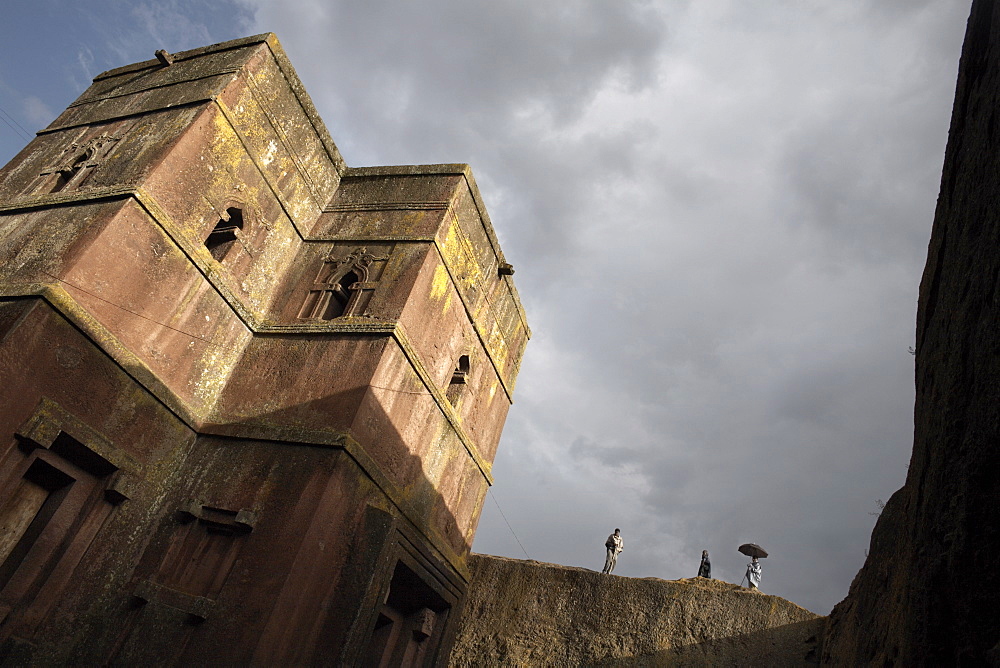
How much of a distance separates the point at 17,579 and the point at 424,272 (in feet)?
19.4

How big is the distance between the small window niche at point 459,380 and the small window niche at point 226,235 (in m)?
4.00

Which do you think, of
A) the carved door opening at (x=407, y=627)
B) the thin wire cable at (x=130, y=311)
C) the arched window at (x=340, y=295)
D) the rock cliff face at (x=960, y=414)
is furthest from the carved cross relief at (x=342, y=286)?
the rock cliff face at (x=960, y=414)

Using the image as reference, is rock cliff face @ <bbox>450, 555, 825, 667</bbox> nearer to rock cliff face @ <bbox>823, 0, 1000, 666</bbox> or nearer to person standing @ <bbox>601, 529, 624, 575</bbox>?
person standing @ <bbox>601, 529, 624, 575</bbox>

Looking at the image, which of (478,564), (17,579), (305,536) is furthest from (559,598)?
(17,579)

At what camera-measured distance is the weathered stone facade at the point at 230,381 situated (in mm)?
6996

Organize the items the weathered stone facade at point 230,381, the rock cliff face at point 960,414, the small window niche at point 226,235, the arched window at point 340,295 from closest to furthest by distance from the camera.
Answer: the rock cliff face at point 960,414
the weathered stone facade at point 230,381
the small window niche at point 226,235
the arched window at point 340,295

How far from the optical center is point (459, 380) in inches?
451

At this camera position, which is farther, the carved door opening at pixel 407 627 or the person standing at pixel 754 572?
the person standing at pixel 754 572

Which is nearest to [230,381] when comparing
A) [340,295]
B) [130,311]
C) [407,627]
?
[130,311]

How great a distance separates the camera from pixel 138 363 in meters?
7.90

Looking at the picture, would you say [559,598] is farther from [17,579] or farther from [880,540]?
[17,579]

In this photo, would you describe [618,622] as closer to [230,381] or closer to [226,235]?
[230,381]

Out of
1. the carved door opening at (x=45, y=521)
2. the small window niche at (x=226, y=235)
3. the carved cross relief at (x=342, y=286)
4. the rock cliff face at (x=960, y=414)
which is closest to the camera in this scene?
the rock cliff face at (x=960, y=414)

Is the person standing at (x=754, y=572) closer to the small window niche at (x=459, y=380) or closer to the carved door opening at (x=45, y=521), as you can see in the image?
the small window niche at (x=459, y=380)
